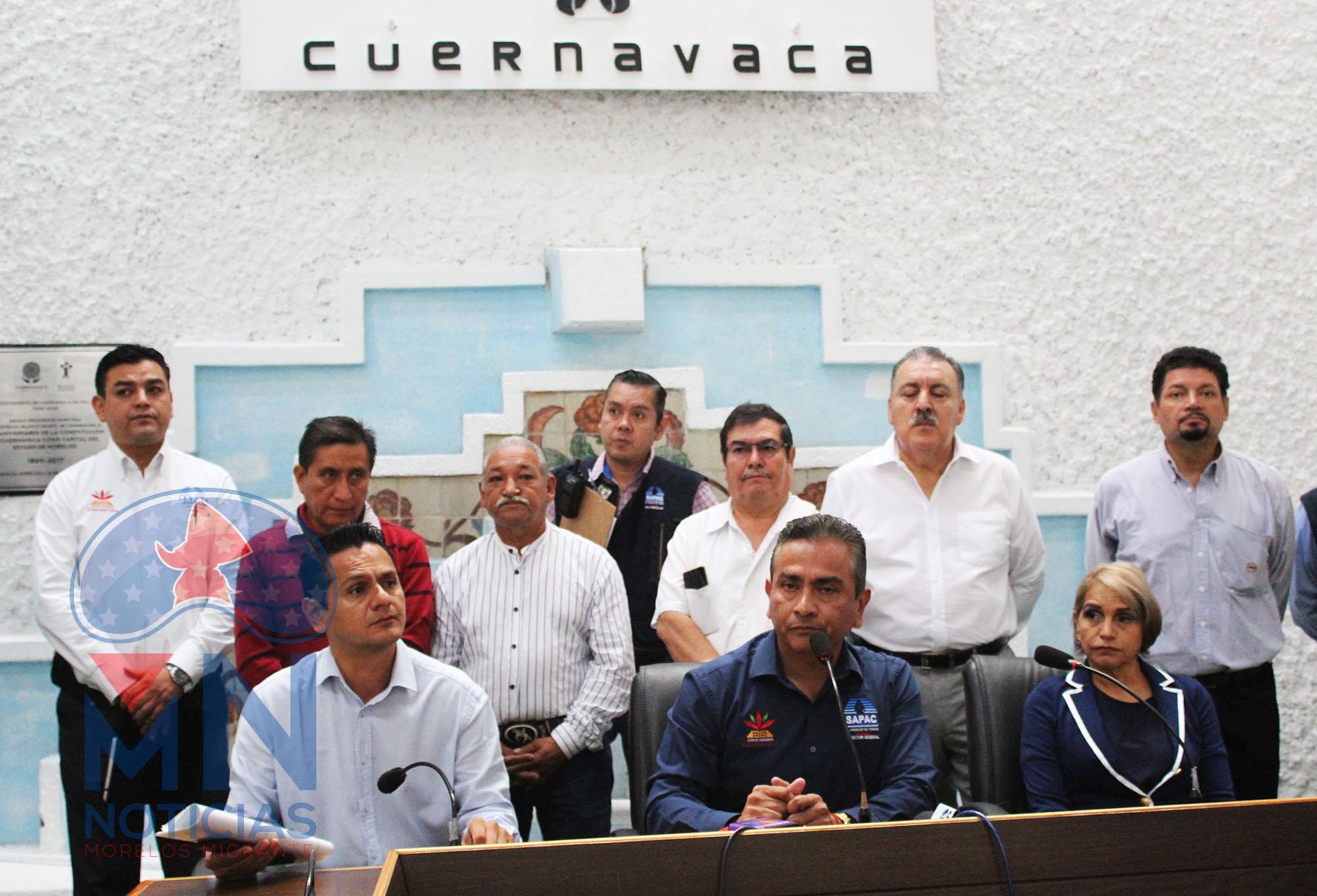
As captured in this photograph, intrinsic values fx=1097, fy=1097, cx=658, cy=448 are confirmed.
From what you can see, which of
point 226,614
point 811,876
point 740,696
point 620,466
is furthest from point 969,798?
point 226,614

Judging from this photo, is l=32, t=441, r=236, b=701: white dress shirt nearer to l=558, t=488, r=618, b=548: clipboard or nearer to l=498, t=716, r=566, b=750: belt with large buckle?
l=498, t=716, r=566, b=750: belt with large buckle

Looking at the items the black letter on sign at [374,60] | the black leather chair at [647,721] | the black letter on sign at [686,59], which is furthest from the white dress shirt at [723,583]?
the black letter on sign at [374,60]

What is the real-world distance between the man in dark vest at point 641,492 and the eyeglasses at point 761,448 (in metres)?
0.39

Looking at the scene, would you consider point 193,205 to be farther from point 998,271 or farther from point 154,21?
point 998,271

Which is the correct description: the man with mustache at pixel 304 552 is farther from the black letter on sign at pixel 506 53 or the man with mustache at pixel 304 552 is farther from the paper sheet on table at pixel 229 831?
the black letter on sign at pixel 506 53

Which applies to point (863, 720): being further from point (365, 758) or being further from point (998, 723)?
point (365, 758)

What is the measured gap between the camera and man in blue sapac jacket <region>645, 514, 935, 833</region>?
2.08 m

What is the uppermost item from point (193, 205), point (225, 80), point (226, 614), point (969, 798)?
point (225, 80)

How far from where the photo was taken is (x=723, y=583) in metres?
2.83

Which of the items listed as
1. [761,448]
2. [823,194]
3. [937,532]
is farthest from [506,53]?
[937,532]

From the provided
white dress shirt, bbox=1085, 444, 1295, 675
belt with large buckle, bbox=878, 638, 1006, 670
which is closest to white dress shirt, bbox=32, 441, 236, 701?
belt with large buckle, bbox=878, 638, 1006, 670

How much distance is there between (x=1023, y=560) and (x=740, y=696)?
119 cm

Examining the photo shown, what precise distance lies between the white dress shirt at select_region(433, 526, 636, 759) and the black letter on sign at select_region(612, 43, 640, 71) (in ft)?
5.88

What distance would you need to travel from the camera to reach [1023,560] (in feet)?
9.75
